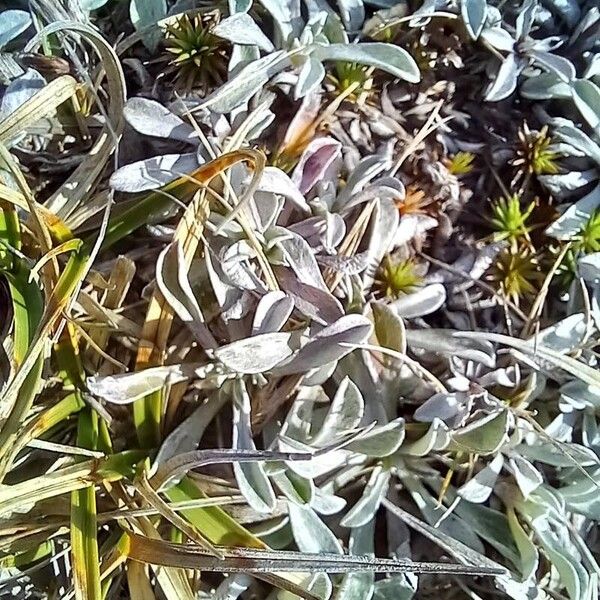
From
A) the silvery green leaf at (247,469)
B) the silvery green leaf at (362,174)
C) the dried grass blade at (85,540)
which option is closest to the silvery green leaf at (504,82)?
the silvery green leaf at (362,174)

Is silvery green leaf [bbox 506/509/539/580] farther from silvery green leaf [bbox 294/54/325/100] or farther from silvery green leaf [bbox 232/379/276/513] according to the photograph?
silvery green leaf [bbox 294/54/325/100]

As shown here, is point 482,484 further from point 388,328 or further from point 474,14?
point 474,14

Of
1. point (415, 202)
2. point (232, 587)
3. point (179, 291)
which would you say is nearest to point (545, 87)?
point (415, 202)

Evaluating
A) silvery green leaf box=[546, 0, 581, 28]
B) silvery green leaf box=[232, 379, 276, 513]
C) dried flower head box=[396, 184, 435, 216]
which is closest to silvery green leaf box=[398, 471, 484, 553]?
silvery green leaf box=[232, 379, 276, 513]

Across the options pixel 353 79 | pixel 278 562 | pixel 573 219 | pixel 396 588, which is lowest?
pixel 396 588

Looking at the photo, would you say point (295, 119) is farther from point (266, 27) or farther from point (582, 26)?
→ point (582, 26)
